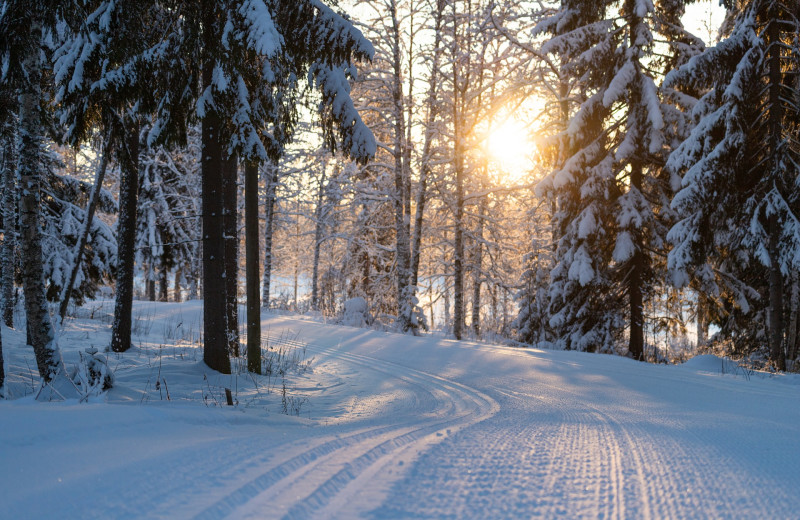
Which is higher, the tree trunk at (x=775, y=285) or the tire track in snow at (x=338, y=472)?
the tree trunk at (x=775, y=285)

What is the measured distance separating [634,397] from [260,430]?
184 inches

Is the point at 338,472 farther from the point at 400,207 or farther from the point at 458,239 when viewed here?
the point at 458,239

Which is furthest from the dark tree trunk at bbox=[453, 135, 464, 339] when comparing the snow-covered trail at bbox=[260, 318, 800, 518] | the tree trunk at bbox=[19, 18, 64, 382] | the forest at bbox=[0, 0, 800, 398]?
the tree trunk at bbox=[19, 18, 64, 382]

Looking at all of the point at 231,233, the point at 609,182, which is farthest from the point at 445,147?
the point at 231,233

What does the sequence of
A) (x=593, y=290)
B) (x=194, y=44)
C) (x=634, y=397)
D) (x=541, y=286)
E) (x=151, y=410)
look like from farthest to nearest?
(x=541, y=286), (x=593, y=290), (x=194, y=44), (x=634, y=397), (x=151, y=410)

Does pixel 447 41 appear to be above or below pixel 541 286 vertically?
above

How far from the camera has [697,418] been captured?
5074mm

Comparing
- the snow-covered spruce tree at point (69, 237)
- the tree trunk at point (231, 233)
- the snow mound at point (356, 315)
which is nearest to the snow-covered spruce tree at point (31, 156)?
the tree trunk at point (231, 233)

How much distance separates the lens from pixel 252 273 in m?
8.41

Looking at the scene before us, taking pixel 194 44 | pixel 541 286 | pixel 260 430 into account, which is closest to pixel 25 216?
pixel 194 44

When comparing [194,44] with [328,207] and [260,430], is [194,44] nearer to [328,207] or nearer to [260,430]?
[260,430]

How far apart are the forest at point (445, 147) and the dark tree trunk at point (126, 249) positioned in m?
0.05

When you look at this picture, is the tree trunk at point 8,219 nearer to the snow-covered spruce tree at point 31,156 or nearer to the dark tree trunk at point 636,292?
the snow-covered spruce tree at point 31,156

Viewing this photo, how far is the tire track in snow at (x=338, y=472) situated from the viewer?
265 cm
